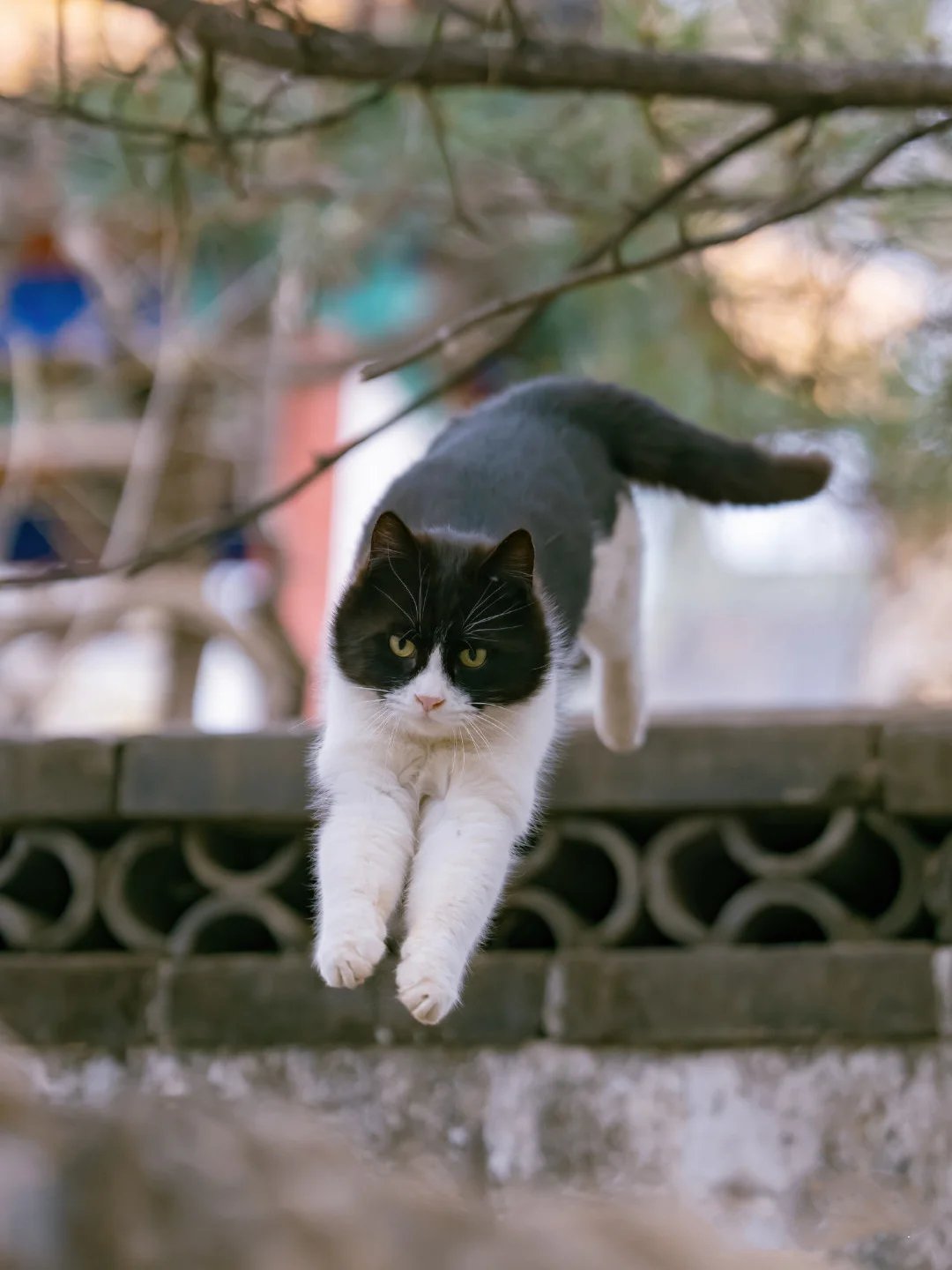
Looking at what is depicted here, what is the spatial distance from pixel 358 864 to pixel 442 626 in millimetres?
295

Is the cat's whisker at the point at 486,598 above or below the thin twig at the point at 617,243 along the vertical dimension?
below

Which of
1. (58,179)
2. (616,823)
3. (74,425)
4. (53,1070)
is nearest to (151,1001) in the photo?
(53,1070)

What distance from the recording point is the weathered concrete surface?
3041 millimetres

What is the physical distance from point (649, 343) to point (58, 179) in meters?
2.06

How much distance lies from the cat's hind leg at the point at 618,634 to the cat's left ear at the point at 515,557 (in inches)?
21.9

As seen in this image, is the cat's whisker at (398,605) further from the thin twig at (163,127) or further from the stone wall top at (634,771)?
the stone wall top at (634,771)

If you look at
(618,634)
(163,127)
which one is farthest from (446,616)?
(163,127)

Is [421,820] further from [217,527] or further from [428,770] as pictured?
[217,527]

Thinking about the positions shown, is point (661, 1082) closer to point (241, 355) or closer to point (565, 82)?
point (565, 82)

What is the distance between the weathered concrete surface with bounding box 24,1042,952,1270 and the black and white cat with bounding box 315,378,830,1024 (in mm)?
1021

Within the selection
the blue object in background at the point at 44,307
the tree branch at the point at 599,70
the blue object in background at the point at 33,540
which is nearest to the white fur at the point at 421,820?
the tree branch at the point at 599,70

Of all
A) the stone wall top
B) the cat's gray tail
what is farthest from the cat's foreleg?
the stone wall top

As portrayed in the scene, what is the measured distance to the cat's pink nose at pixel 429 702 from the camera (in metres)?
2.03

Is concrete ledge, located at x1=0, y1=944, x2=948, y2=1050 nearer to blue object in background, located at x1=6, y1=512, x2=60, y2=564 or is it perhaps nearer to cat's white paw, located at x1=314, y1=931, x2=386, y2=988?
cat's white paw, located at x1=314, y1=931, x2=386, y2=988
